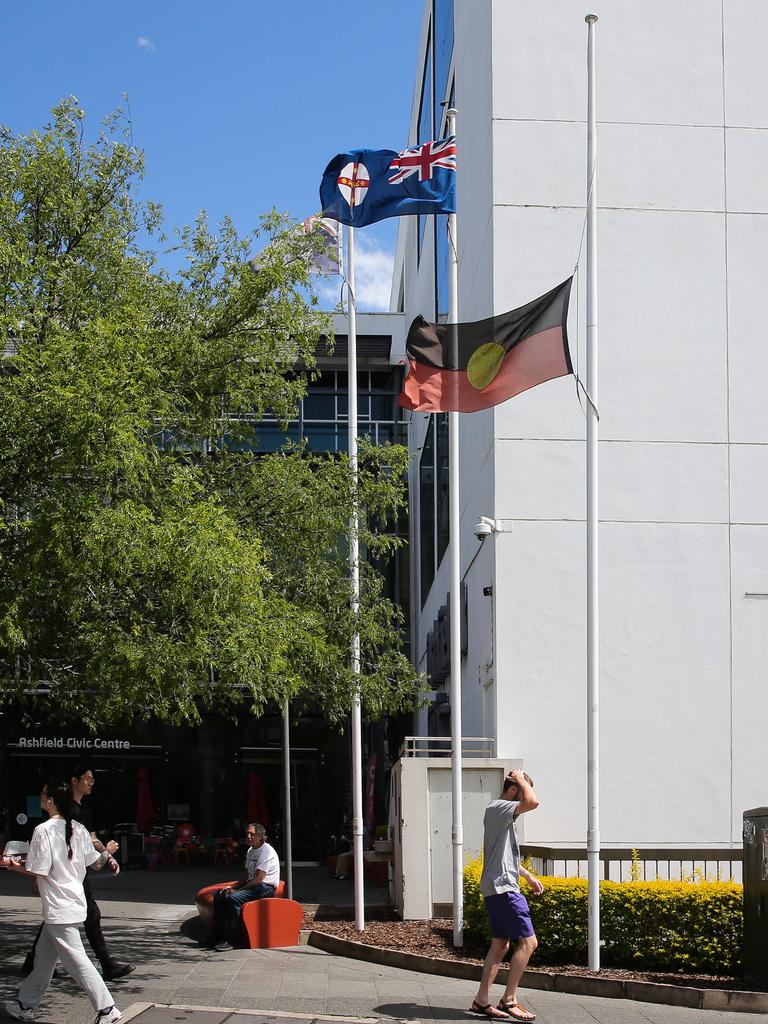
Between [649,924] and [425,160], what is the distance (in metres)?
8.40

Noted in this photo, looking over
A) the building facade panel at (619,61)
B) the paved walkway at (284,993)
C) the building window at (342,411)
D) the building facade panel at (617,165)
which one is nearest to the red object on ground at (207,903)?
the paved walkway at (284,993)

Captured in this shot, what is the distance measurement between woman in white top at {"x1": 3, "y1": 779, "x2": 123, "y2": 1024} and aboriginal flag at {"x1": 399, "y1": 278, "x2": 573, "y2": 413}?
17.9 feet

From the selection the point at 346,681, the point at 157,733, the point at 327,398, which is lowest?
the point at 157,733

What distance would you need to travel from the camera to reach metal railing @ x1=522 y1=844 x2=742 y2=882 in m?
12.9

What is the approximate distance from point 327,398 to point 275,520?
2336cm

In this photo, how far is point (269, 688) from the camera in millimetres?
11555

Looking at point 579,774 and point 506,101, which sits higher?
point 506,101

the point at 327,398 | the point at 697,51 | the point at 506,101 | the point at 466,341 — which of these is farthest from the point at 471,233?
the point at 327,398

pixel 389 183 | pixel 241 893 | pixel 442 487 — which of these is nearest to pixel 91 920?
pixel 241 893

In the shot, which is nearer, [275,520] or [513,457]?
[275,520]

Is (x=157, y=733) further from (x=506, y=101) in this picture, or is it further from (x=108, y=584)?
(x=108, y=584)

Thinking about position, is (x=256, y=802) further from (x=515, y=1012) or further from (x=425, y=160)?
(x=515, y=1012)

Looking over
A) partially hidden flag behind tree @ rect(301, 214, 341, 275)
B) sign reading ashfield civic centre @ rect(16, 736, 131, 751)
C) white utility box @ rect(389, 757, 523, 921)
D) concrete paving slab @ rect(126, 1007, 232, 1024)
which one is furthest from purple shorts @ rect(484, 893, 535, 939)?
sign reading ashfield civic centre @ rect(16, 736, 131, 751)

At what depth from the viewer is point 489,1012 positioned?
9.54 m
